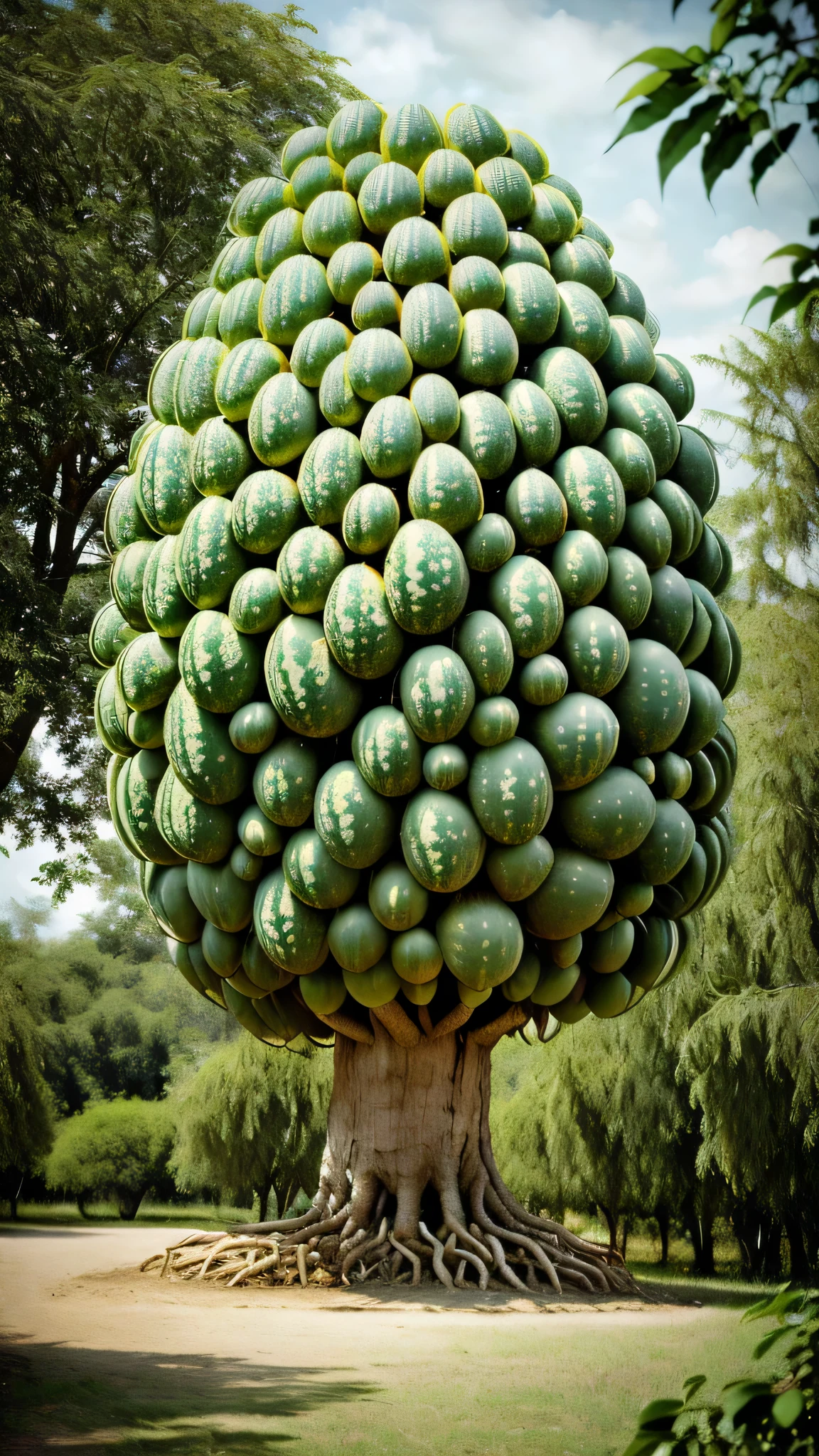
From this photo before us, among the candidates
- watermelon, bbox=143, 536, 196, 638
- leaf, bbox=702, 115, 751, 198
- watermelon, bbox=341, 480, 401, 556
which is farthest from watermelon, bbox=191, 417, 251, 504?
leaf, bbox=702, 115, 751, 198

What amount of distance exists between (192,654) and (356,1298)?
102 inches

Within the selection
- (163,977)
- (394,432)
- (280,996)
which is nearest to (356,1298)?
(280,996)

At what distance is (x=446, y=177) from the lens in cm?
495

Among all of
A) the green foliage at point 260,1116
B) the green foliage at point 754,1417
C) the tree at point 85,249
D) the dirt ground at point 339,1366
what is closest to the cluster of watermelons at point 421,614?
the dirt ground at point 339,1366

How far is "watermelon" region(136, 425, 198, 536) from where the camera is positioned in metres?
5.02

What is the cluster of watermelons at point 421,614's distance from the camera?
170 inches

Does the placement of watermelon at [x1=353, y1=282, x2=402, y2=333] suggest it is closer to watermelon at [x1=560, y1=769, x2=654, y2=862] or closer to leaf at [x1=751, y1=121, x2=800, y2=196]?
watermelon at [x1=560, y1=769, x2=654, y2=862]

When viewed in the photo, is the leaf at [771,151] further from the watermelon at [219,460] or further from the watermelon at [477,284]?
the watermelon at [219,460]

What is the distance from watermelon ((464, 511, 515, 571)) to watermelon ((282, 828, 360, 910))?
4.05ft

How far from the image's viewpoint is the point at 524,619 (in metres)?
4.36

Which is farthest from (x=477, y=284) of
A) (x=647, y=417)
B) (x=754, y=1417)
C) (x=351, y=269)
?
(x=754, y=1417)

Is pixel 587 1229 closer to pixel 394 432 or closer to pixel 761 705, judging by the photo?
pixel 761 705

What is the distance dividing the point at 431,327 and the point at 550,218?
3.36ft

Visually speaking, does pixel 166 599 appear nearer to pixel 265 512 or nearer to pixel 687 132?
pixel 265 512
